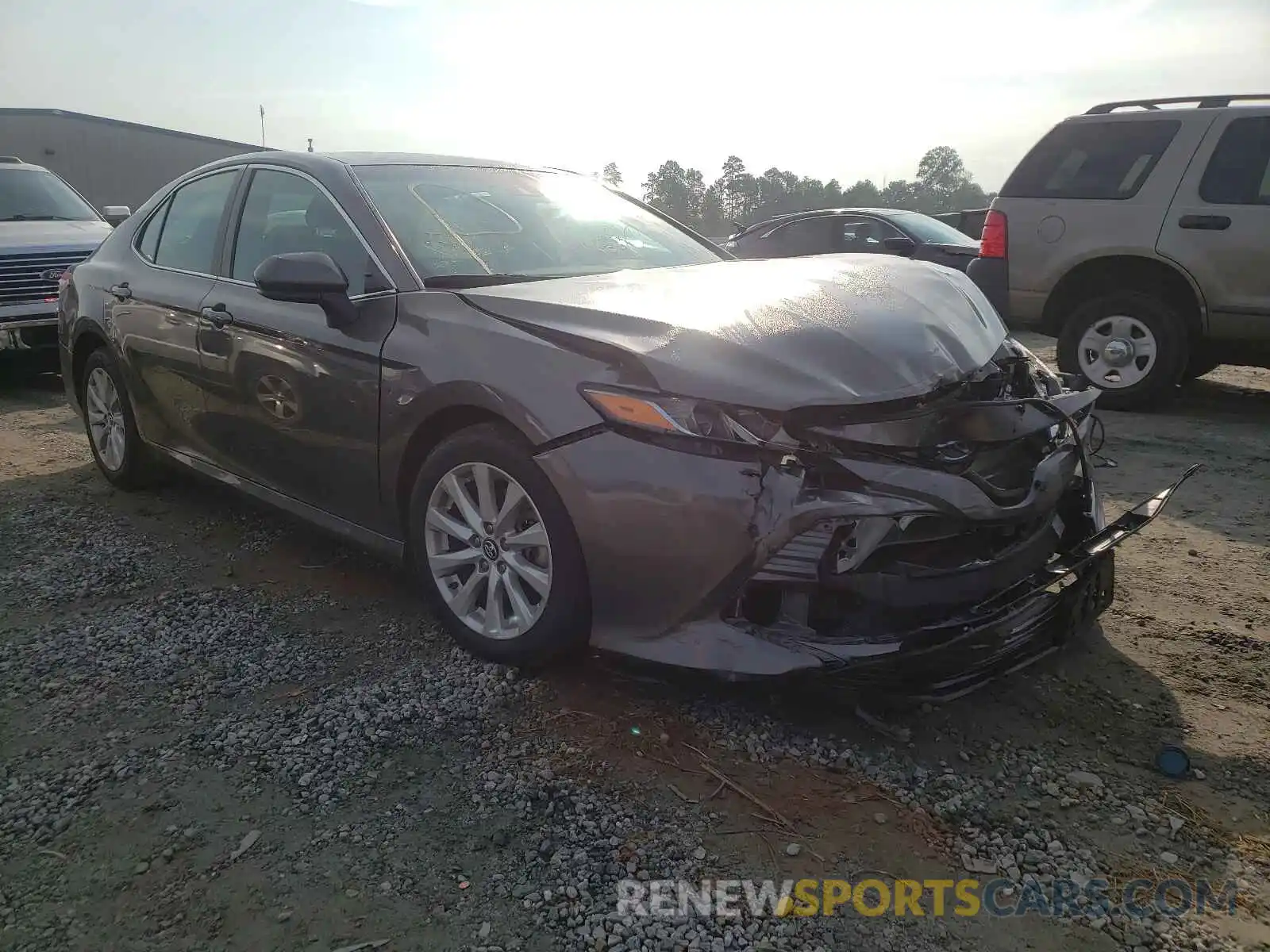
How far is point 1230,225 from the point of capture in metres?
5.91

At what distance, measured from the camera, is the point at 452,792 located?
2.34 metres

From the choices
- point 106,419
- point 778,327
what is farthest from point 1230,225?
point 106,419

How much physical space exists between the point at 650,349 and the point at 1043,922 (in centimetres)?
160

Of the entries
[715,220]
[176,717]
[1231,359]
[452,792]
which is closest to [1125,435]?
[1231,359]

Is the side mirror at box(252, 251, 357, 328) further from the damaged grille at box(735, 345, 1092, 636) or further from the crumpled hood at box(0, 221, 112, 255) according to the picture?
the crumpled hood at box(0, 221, 112, 255)

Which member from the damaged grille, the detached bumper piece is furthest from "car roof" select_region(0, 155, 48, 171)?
the detached bumper piece

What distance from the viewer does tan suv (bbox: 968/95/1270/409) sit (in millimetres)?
5945

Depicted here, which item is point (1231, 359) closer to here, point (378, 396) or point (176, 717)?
point (378, 396)

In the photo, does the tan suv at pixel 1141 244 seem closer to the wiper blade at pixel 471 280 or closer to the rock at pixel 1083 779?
the wiper blade at pixel 471 280

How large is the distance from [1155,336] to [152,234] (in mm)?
6037

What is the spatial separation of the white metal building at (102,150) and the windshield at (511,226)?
2252 centimetres

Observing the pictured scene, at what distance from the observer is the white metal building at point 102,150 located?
23.9 meters

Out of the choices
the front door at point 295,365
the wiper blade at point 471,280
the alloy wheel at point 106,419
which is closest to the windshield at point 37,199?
the alloy wheel at point 106,419

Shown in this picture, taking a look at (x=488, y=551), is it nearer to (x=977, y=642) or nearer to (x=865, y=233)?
(x=977, y=642)
